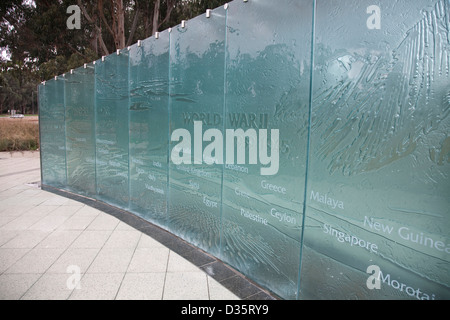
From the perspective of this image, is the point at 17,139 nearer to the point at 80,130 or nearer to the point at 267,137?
the point at 80,130

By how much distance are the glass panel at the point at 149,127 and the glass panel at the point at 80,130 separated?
1516 mm

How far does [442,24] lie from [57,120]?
7333mm

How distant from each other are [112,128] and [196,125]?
2.45 metres

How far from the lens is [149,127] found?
4625 mm

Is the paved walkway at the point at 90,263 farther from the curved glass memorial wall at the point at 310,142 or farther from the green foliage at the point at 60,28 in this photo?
the green foliage at the point at 60,28

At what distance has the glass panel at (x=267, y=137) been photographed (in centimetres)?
250

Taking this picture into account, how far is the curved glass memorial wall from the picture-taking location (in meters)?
1.75

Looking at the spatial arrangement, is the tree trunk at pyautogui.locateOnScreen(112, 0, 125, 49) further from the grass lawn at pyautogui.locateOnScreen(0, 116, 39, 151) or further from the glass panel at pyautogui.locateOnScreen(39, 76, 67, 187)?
the grass lawn at pyautogui.locateOnScreen(0, 116, 39, 151)

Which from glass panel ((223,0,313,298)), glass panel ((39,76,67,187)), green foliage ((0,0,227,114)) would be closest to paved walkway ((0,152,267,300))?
glass panel ((223,0,313,298))

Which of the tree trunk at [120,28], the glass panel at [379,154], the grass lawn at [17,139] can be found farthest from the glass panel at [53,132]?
the grass lawn at [17,139]

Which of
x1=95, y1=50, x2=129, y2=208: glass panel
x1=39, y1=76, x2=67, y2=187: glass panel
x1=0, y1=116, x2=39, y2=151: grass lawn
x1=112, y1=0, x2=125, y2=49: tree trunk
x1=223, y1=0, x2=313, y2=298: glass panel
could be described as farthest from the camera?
x1=0, y1=116, x2=39, y2=151: grass lawn

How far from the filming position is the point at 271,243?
2.79m

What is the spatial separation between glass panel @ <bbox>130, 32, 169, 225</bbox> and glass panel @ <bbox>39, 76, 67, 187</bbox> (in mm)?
2826

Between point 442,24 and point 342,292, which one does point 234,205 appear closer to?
point 342,292
